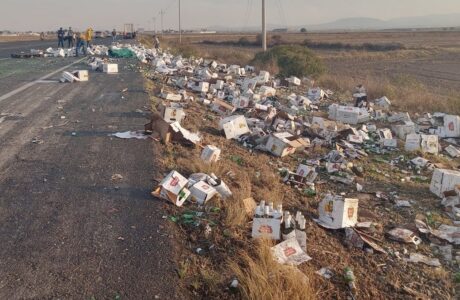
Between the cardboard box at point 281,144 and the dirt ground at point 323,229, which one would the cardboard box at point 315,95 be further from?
the cardboard box at point 281,144

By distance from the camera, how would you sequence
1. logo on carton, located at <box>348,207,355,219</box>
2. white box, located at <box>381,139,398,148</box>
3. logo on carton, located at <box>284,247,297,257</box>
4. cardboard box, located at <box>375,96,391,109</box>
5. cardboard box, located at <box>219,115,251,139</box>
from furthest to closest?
cardboard box, located at <box>375,96,391,109</box> < white box, located at <box>381,139,398,148</box> < cardboard box, located at <box>219,115,251,139</box> < logo on carton, located at <box>348,207,355,219</box> < logo on carton, located at <box>284,247,297,257</box>

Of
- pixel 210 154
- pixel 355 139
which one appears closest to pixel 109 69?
pixel 355 139

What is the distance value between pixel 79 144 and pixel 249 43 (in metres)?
60.7

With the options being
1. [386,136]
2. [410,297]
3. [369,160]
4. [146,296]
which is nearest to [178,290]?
[146,296]

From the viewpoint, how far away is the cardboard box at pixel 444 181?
22.7ft

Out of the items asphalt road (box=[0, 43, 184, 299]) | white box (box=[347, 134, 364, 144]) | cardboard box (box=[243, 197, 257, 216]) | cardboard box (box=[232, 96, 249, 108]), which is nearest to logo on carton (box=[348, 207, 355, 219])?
cardboard box (box=[243, 197, 257, 216])

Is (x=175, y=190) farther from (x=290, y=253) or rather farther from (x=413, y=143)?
(x=413, y=143)

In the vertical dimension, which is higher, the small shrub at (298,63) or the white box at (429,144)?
the small shrub at (298,63)

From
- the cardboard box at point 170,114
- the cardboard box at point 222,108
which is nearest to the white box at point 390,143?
the cardboard box at point 222,108

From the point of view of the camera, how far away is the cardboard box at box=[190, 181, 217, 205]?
4.80 meters

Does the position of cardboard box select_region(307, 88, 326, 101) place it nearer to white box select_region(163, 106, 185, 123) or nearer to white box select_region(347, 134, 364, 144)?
white box select_region(347, 134, 364, 144)

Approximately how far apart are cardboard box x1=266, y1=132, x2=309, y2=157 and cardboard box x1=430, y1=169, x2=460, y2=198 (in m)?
2.60

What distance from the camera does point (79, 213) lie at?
4.26 meters

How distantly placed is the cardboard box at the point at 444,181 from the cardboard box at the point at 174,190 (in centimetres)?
449
